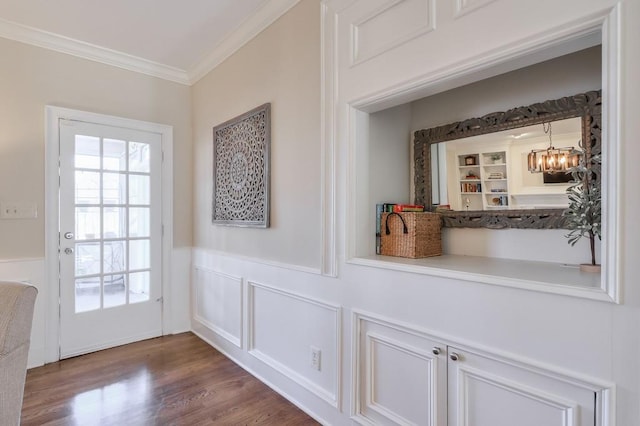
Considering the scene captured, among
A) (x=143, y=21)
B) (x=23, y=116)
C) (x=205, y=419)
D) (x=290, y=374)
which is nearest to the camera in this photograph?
(x=205, y=419)

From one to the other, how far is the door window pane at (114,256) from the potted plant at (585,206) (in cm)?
323

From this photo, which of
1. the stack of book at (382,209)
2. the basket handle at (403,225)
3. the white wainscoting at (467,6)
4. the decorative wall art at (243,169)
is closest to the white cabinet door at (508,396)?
the basket handle at (403,225)

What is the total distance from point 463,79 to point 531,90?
452 millimetres

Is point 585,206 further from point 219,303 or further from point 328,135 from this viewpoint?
point 219,303

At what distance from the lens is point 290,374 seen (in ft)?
7.06

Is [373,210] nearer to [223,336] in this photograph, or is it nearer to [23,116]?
[223,336]

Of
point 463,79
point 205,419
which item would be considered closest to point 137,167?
point 205,419

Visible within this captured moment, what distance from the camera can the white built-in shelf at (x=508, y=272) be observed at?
1070mm

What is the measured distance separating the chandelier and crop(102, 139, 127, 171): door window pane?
3.09m

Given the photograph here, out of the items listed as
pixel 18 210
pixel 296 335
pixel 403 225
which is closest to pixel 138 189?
pixel 18 210

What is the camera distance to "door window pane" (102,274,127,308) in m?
2.97

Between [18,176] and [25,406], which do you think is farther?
[18,176]

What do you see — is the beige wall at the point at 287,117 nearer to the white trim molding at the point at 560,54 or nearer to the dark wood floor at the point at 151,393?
the white trim molding at the point at 560,54

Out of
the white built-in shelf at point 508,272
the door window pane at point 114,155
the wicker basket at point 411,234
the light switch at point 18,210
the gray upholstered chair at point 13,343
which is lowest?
the gray upholstered chair at point 13,343
